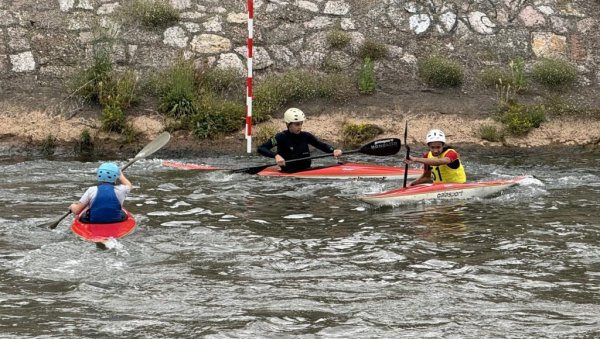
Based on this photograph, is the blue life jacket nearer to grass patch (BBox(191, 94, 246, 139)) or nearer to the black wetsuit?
the black wetsuit

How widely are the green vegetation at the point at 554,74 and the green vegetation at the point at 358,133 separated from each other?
10.4ft

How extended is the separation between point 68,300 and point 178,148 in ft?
26.5

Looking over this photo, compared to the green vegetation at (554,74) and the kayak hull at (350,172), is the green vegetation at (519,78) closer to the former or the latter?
the green vegetation at (554,74)

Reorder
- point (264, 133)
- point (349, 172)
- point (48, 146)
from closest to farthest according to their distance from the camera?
point (349, 172) < point (48, 146) < point (264, 133)

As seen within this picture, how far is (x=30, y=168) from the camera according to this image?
14633mm

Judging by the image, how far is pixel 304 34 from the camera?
58.8 ft

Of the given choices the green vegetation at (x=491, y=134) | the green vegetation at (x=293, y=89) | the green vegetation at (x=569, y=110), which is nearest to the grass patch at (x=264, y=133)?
the green vegetation at (x=293, y=89)

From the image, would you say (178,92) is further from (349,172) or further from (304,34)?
(349,172)

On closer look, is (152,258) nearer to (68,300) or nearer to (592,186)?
(68,300)

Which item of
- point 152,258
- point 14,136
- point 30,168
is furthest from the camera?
point 14,136

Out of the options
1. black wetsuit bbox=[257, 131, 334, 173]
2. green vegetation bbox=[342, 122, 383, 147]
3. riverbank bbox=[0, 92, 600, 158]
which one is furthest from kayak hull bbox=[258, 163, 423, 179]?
riverbank bbox=[0, 92, 600, 158]

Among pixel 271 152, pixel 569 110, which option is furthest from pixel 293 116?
pixel 569 110

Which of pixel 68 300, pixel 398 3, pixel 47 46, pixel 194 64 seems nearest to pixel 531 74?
pixel 398 3

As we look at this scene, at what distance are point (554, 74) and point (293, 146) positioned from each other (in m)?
5.32
